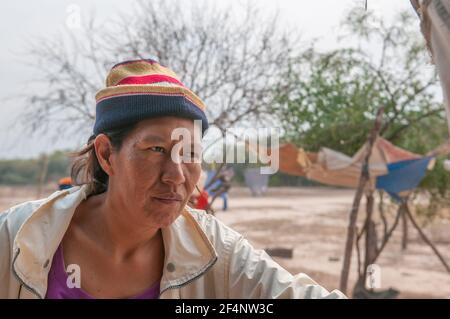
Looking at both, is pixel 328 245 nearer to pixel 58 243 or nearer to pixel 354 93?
pixel 354 93

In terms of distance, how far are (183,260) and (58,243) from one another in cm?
38

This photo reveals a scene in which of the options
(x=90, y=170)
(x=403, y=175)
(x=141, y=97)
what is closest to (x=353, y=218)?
(x=403, y=175)

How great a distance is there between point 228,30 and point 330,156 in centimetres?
257

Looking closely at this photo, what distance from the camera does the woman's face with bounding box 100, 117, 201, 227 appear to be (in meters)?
1.46

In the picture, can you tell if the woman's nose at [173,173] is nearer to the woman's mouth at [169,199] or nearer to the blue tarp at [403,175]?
the woman's mouth at [169,199]

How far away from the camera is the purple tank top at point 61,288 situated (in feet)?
4.84

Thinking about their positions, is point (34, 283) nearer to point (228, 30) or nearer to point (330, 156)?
point (330, 156)

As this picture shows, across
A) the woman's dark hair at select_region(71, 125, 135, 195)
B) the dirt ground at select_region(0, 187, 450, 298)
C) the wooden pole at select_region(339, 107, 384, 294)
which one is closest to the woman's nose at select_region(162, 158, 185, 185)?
the woman's dark hair at select_region(71, 125, 135, 195)

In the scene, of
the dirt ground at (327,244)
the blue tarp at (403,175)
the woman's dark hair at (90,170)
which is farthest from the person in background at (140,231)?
the dirt ground at (327,244)

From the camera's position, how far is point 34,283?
1.42 meters

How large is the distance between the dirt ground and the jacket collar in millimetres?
8071

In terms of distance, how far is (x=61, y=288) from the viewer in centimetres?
149

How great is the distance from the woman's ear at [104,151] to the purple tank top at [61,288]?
305mm
